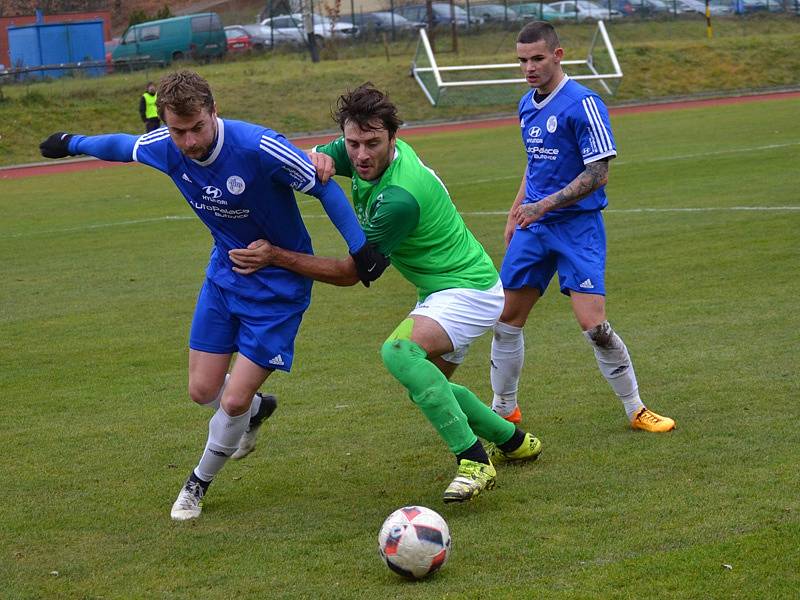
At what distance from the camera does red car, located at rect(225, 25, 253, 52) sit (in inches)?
1838

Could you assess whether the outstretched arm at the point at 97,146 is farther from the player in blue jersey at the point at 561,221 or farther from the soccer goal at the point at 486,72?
the soccer goal at the point at 486,72

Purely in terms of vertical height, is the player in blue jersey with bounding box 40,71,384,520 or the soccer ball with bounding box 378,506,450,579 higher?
the player in blue jersey with bounding box 40,71,384,520

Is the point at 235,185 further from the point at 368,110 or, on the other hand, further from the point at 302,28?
the point at 302,28

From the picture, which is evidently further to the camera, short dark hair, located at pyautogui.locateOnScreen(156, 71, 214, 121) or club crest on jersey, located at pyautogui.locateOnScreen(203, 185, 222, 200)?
club crest on jersey, located at pyautogui.locateOnScreen(203, 185, 222, 200)

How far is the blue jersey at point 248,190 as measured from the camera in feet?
17.0

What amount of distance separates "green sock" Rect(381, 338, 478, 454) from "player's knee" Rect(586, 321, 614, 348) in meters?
1.36

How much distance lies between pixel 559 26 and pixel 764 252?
36.9 m

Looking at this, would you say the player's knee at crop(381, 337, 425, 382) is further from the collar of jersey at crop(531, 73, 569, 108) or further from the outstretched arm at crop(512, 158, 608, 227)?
the collar of jersey at crop(531, 73, 569, 108)

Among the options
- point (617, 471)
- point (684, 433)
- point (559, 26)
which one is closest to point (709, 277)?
point (684, 433)

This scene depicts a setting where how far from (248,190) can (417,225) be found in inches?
31.4

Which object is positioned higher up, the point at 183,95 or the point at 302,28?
the point at 183,95

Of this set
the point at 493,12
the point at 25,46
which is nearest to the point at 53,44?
the point at 25,46

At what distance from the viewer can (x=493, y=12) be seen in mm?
49938

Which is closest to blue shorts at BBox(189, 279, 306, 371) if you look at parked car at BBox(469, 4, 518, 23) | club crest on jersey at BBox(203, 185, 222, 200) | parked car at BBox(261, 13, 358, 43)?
club crest on jersey at BBox(203, 185, 222, 200)
